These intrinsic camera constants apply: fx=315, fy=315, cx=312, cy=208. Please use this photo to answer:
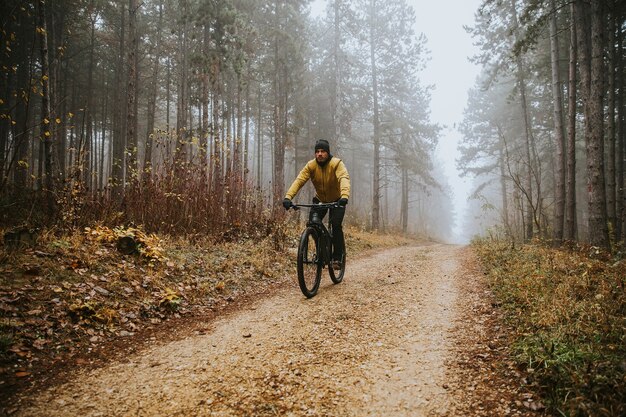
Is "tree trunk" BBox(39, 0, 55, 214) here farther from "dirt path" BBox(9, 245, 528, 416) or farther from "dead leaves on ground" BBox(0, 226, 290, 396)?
"dirt path" BBox(9, 245, 528, 416)

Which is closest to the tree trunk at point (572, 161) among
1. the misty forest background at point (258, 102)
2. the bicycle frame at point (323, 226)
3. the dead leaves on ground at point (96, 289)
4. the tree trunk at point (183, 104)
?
the misty forest background at point (258, 102)

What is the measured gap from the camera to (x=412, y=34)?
2102 cm

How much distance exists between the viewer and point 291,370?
9.48 ft

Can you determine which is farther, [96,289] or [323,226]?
[323,226]

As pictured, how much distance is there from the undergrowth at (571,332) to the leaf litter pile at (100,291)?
381 cm

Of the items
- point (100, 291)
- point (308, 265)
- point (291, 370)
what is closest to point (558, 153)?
point (308, 265)

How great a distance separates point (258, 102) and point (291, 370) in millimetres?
26316

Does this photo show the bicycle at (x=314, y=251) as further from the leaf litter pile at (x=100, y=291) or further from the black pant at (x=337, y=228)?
the leaf litter pile at (x=100, y=291)

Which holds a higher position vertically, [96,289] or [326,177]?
[326,177]

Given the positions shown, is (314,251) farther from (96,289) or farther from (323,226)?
(96,289)

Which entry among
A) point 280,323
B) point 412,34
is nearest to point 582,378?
point 280,323

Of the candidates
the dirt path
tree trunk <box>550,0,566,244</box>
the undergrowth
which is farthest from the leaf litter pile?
tree trunk <box>550,0,566,244</box>

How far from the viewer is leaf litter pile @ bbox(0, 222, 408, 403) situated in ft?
9.93

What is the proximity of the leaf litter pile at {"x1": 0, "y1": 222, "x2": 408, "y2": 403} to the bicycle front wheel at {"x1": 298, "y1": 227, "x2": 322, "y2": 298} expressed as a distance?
97 centimetres
